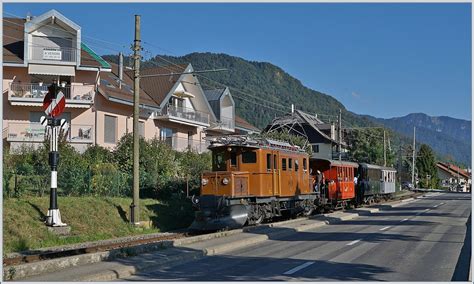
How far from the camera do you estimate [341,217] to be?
28.5 m

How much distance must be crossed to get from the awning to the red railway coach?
16722mm

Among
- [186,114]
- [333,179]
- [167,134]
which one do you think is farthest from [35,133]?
[333,179]

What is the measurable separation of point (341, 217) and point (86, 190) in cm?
1164

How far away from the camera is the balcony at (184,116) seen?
4642 centimetres

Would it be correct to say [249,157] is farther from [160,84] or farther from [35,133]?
[160,84]

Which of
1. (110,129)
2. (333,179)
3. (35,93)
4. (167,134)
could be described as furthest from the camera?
(167,134)

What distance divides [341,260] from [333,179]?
20.6 m

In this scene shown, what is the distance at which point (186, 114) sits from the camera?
48906 mm

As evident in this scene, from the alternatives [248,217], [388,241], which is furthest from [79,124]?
[388,241]

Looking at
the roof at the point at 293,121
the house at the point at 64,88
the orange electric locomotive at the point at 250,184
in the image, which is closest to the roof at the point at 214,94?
the house at the point at 64,88

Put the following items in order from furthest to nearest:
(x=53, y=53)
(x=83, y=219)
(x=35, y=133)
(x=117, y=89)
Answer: (x=117, y=89)
(x=53, y=53)
(x=35, y=133)
(x=83, y=219)

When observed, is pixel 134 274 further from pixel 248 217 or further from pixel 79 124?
pixel 79 124

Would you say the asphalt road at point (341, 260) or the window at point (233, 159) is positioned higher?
the window at point (233, 159)

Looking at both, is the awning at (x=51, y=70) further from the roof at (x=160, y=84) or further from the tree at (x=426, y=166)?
the tree at (x=426, y=166)
